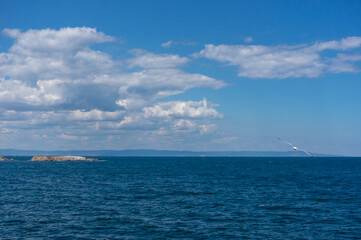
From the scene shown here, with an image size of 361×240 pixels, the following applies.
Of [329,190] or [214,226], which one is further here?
[329,190]

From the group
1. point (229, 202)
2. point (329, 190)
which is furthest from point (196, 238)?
point (329, 190)

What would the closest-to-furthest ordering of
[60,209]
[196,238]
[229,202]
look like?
[196,238] < [60,209] < [229,202]

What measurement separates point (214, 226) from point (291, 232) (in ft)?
29.9

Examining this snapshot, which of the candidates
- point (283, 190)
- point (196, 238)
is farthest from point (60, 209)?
point (283, 190)

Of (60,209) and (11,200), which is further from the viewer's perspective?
(11,200)

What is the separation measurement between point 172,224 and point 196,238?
600cm

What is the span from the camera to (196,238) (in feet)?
108

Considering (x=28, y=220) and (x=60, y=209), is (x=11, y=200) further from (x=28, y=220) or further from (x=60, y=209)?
(x=28, y=220)

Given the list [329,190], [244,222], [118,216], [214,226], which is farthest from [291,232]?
[329,190]

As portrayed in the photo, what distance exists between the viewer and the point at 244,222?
39.3 metres

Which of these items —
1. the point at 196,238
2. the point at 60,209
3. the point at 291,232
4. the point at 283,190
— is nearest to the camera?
the point at 196,238

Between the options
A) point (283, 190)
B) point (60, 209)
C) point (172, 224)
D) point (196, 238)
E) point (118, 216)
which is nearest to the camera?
point (196, 238)

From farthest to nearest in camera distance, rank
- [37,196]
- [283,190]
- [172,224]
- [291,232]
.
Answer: [283,190] < [37,196] < [172,224] < [291,232]

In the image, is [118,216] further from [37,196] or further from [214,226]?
[37,196]
